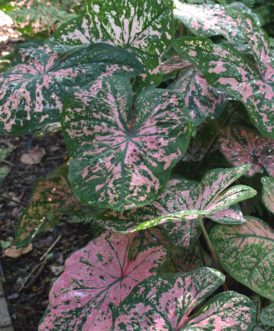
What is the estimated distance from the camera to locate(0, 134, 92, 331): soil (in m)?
1.77

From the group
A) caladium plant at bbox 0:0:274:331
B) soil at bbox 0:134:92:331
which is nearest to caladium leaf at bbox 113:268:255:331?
caladium plant at bbox 0:0:274:331

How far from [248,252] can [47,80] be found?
0.66 metres

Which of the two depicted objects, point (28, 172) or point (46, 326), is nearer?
point (46, 326)

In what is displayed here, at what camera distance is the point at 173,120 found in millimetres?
1176

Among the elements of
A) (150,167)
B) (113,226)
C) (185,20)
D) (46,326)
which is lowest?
(46,326)

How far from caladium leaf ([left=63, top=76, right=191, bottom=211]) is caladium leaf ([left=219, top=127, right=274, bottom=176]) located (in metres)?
0.32

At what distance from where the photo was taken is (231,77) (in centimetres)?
128

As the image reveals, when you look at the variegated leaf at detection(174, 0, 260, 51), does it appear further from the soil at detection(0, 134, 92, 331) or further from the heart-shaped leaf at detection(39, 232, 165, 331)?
the soil at detection(0, 134, 92, 331)

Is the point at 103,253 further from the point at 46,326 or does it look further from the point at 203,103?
the point at 203,103

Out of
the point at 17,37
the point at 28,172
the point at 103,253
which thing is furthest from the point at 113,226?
the point at 17,37

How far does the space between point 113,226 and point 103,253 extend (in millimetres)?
106

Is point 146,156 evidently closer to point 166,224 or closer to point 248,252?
point 166,224

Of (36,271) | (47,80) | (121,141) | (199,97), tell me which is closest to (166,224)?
(121,141)

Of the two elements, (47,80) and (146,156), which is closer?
(146,156)
